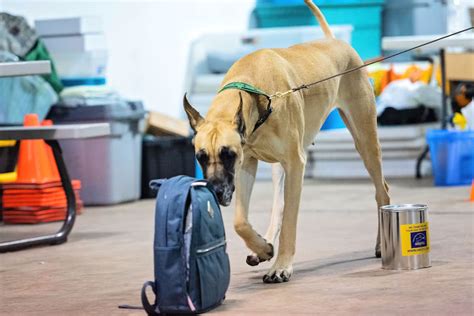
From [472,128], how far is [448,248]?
3.12 m

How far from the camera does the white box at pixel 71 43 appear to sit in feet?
26.7

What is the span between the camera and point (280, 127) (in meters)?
4.18

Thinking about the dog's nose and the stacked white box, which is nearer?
the dog's nose

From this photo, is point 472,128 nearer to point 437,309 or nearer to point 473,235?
point 473,235

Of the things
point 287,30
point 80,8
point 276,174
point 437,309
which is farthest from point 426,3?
point 437,309

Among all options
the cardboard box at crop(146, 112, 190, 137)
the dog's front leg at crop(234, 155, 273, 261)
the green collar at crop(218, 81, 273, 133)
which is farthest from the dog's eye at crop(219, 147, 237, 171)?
the cardboard box at crop(146, 112, 190, 137)

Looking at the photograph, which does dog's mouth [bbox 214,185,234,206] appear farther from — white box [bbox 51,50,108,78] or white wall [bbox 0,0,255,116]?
white wall [bbox 0,0,255,116]

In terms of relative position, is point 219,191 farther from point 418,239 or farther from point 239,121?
point 418,239

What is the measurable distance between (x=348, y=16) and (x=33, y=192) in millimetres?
4513

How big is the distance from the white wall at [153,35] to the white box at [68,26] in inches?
36.2

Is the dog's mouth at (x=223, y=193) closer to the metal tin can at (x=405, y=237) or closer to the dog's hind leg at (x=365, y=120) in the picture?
the metal tin can at (x=405, y=237)

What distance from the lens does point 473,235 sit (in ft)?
17.2

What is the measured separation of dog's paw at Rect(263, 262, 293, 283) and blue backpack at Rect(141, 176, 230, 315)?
23.0 inches

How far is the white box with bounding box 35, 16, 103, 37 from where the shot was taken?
8094mm
